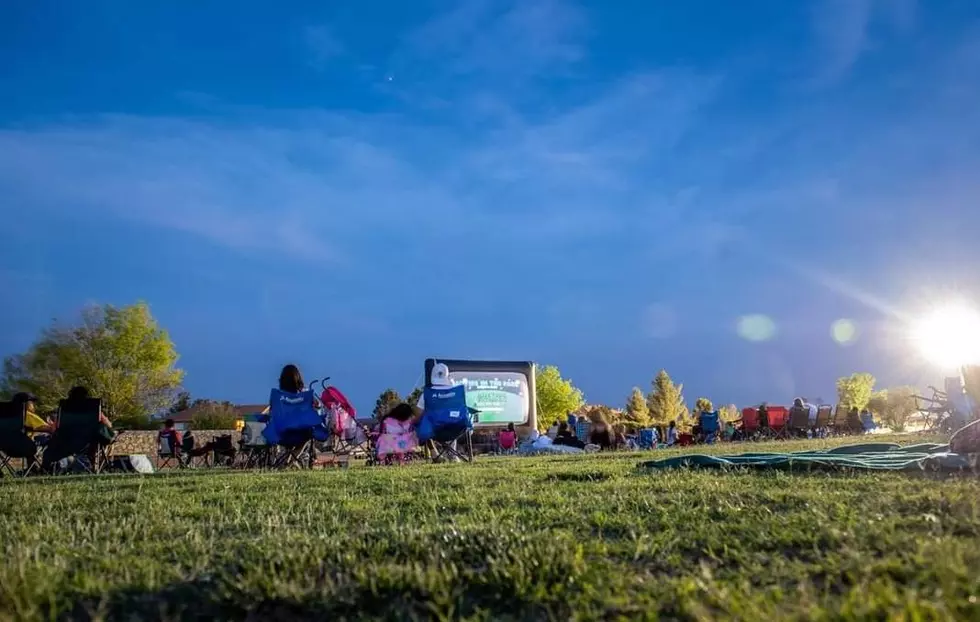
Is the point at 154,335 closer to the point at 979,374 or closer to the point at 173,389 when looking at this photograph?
the point at 173,389

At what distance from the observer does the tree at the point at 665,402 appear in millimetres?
50219

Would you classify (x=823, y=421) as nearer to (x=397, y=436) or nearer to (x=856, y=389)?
(x=397, y=436)

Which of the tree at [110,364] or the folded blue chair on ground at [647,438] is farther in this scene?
the tree at [110,364]

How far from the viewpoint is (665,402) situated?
50531 mm

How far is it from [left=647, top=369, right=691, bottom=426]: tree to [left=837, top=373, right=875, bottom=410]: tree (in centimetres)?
1318

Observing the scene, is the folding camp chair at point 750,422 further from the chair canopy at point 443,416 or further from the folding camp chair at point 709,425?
the chair canopy at point 443,416

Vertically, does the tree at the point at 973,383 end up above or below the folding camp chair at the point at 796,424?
above

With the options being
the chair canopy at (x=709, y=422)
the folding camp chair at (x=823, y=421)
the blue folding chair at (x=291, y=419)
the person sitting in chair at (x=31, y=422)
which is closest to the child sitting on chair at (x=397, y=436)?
the blue folding chair at (x=291, y=419)

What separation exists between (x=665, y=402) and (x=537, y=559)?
5009 cm

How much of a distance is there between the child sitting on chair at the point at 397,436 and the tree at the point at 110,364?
33.5 meters

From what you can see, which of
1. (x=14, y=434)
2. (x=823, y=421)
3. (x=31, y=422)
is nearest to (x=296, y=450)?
(x=14, y=434)

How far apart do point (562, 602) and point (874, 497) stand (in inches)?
84.4

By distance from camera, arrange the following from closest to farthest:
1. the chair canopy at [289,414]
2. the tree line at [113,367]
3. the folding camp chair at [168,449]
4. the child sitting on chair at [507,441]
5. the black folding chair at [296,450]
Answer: the chair canopy at [289,414], the black folding chair at [296,450], the folding camp chair at [168,449], the child sitting on chair at [507,441], the tree line at [113,367]

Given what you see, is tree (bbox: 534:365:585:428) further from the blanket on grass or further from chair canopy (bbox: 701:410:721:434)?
the blanket on grass
